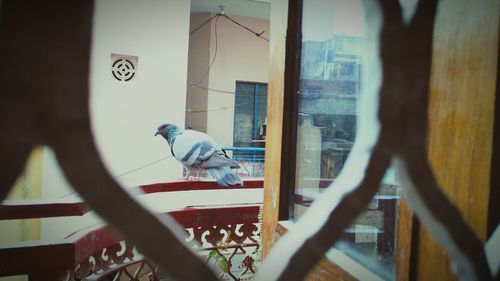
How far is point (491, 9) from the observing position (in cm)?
55

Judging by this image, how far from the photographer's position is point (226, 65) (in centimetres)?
685

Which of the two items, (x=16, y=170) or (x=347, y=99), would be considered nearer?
(x=16, y=170)

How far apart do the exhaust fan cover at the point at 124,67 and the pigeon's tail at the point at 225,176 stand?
146 centimetres

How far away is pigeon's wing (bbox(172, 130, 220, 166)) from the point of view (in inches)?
141

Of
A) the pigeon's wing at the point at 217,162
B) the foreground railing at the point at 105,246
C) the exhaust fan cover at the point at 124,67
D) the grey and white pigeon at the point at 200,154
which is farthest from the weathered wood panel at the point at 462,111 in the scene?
the exhaust fan cover at the point at 124,67

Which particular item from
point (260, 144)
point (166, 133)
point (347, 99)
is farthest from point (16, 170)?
point (260, 144)

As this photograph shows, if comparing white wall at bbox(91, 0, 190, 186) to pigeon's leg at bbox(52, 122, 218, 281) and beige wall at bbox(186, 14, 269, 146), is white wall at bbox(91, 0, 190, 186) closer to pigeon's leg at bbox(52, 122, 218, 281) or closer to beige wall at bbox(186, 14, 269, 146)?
beige wall at bbox(186, 14, 269, 146)

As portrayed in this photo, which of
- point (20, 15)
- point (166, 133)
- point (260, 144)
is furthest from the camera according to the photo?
point (260, 144)

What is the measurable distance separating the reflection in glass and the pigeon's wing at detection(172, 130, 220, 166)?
2.60 metres

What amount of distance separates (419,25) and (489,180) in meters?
0.26

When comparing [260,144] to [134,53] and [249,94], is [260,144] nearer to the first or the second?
[249,94]

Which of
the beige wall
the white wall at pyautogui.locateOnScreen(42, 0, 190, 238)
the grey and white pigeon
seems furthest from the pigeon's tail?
the beige wall

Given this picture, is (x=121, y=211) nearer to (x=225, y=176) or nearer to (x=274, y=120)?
(x=274, y=120)

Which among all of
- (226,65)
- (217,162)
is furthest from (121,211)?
(226,65)
